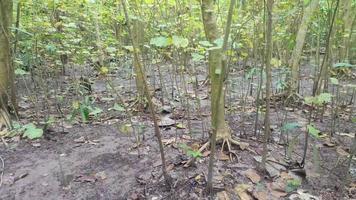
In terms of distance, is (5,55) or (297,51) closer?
(5,55)

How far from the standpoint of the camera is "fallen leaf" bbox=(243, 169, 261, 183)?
296cm

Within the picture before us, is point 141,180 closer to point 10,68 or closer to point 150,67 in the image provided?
point 10,68

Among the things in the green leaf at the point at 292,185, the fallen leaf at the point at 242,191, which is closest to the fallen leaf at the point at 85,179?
the fallen leaf at the point at 242,191

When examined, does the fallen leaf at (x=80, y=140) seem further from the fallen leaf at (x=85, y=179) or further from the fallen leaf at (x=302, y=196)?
the fallen leaf at (x=302, y=196)

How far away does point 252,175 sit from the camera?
118 inches

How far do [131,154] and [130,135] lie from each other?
1.73ft

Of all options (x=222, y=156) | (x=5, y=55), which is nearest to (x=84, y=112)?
(x=5, y=55)

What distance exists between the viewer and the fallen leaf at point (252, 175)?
2957mm

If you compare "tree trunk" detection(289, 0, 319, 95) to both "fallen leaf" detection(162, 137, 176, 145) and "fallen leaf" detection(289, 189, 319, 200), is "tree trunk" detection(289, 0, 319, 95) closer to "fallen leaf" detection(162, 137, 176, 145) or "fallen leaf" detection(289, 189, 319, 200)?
"fallen leaf" detection(162, 137, 176, 145)

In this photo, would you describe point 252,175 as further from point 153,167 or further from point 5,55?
point 5,55

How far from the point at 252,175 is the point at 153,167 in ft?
2.99

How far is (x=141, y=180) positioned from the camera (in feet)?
9.91

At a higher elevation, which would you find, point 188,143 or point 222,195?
point 188,143

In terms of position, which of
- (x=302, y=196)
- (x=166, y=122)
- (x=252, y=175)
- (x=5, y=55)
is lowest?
(x=302, y=196)
